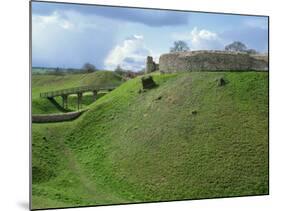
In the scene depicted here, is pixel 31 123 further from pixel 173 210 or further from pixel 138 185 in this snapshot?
pixel 173 210

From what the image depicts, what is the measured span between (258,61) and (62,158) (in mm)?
3050

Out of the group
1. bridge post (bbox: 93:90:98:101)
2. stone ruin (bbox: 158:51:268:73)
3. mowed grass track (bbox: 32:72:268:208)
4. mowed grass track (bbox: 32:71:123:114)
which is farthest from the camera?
stone ruin (bbox: 158:51:268:73)

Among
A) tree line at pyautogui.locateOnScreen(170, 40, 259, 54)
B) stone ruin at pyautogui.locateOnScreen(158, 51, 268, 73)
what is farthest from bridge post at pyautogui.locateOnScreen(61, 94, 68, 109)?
tree line at pyautogui.locateOnScreen(170, 40, 259, 54)

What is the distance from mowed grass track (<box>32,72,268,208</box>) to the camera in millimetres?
7062

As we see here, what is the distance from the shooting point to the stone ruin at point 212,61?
7633 mm

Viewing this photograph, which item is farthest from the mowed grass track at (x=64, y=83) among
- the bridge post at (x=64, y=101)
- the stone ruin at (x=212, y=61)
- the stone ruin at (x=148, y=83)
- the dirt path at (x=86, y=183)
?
the stone ruin at (x=212, y=61)

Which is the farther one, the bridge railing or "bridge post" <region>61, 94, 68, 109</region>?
"bridge post" <region>61, 94, 68, 109</region>

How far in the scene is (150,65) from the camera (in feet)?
24.7

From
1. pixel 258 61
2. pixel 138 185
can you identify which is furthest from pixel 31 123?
pixel 258 61

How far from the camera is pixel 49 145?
23.0ft

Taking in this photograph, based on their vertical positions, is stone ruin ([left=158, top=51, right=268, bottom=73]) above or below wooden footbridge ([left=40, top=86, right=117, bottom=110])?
above

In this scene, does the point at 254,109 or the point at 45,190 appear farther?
the point at 254,109

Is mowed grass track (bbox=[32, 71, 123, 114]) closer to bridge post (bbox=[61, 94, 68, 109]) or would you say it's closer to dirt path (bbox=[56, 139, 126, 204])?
bridge post (bbox=[61, 94, 68, 109])

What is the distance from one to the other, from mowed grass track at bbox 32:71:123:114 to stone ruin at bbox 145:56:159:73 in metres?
0.42
